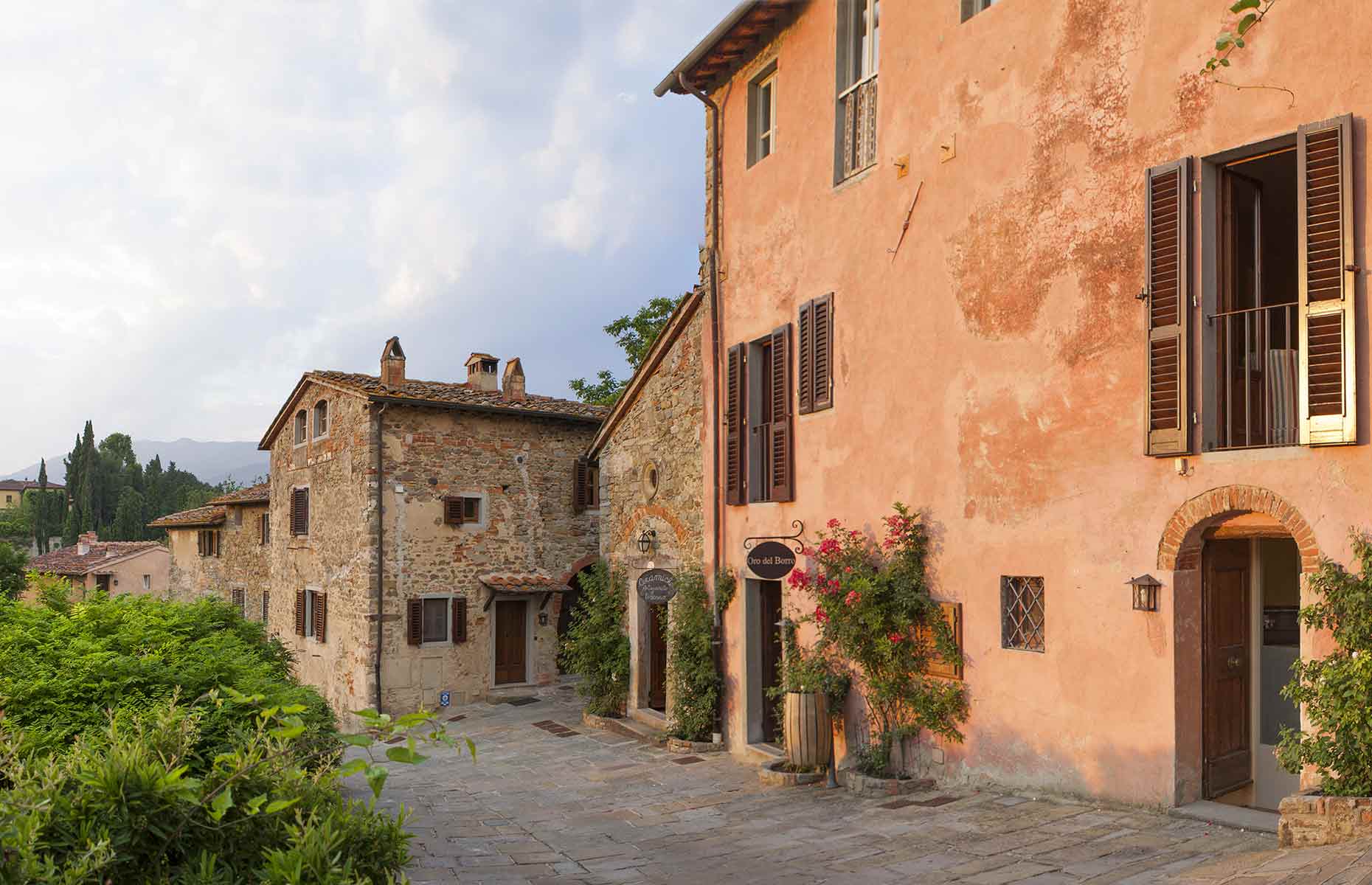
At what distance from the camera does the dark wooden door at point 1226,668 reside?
7020 mm

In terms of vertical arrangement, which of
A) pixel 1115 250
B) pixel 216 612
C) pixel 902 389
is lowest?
pixel 216 612

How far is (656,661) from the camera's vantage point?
14953 millimetres

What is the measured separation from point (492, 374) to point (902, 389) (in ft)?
49.5

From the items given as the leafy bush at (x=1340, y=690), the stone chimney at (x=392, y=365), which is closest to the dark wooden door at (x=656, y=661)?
the stone chimney at (x=392, y=365)

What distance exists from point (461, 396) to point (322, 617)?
19.1 ft

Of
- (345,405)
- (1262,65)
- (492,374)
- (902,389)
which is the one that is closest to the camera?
(1262,65)

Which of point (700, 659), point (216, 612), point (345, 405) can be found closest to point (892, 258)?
point (700, 659)

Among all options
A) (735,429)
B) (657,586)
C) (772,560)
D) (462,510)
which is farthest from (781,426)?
(462,510)

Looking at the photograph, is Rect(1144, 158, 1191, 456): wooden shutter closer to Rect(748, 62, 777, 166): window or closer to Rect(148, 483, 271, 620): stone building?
Rect(748, 62, 777, 166): window

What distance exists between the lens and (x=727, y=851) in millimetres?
7598

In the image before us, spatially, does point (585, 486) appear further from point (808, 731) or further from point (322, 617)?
point (808, 731)

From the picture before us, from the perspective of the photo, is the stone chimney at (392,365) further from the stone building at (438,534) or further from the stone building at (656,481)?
the stone building at (656,481)

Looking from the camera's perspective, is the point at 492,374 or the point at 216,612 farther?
the point at 492,374

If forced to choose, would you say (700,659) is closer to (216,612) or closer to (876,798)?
(876,798)
